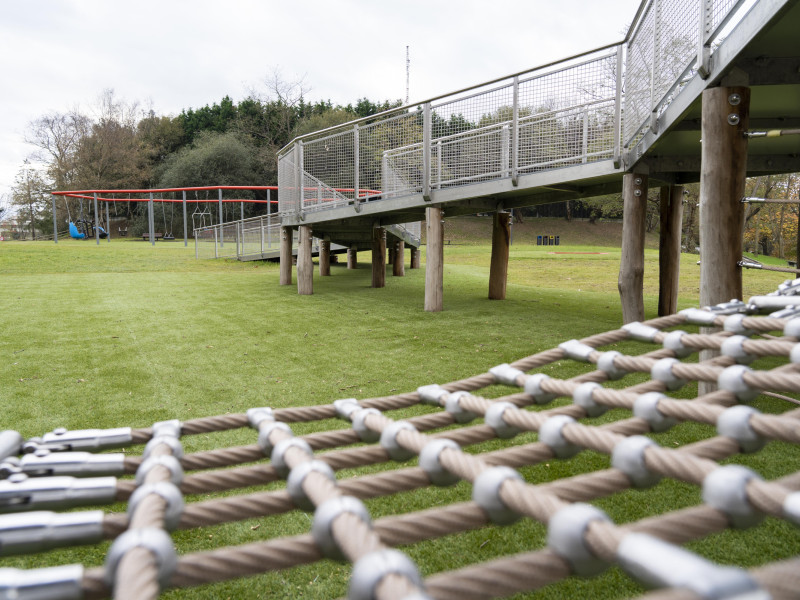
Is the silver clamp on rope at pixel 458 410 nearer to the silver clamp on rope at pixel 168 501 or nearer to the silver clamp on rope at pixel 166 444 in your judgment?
the silver clamp on rope at pixel 166 444

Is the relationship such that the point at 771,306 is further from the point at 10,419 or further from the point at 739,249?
the point at 10,419

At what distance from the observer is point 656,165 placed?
6.33 m

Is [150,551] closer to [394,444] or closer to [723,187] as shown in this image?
[394,444]

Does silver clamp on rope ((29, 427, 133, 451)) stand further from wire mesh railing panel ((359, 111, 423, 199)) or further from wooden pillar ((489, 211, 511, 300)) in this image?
wooden pillar ((489, 211, 511, 300))

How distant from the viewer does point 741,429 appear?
1.01 metres

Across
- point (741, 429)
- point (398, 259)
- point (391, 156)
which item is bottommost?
point (741, 429)

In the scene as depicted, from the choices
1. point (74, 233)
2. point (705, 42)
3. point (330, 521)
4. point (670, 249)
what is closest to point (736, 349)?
point (330, 521)

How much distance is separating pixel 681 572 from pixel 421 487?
0.48 metres

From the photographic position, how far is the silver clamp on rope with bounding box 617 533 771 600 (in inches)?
19.8

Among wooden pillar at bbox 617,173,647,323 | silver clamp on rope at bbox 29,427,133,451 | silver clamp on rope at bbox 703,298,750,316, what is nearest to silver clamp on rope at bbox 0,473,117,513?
silver clamp on rope at bbox 29,427,133,451

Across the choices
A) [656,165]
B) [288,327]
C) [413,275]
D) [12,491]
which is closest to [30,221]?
[413,275]

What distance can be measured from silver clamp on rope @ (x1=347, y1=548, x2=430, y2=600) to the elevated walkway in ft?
10.3

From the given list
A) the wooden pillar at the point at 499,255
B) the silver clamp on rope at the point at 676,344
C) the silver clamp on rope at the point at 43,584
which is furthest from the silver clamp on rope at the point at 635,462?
the wooden pillar at the point at 499,255

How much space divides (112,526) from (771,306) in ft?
8.17
